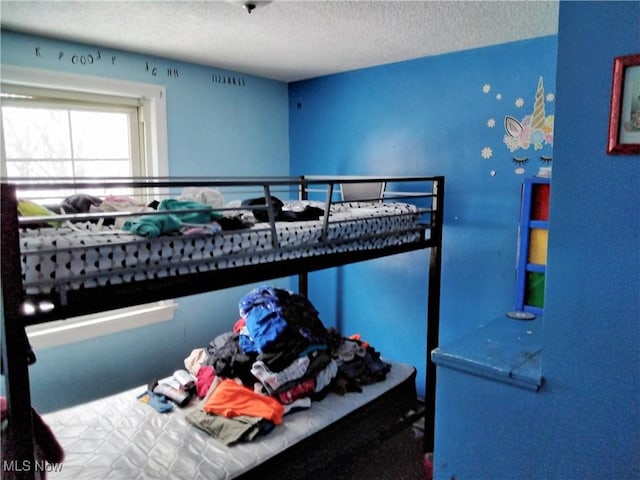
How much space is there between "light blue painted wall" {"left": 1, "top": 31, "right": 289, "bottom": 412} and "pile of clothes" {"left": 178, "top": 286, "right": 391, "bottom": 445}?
0.43 metres

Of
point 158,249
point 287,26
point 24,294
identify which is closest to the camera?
point 24,294

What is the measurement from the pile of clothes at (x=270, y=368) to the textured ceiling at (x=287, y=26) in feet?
4.98

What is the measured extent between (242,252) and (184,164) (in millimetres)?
1611

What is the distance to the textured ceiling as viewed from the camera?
2.04 metres

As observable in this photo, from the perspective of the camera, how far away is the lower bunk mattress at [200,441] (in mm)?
1944

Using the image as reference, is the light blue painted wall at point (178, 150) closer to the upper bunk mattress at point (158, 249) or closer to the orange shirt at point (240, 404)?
the orange shirt at point (240, 404)

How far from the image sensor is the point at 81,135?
→ 2.81m

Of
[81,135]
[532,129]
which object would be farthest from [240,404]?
[532,129]

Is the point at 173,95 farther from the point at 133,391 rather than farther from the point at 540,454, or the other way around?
the point at 540,454

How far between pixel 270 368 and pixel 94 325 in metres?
1.11

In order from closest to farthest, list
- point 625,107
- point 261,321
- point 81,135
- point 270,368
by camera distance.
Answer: point 625,107, point 270,368, point 261,321, point 81,135

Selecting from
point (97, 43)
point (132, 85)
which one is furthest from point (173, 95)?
point (97, 43)

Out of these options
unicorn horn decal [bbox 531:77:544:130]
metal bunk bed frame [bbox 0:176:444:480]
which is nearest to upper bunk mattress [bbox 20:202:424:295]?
metal bunk bed frame [bbox 0:176:444:480]

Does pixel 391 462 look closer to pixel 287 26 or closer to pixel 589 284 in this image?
pixel 589 284
